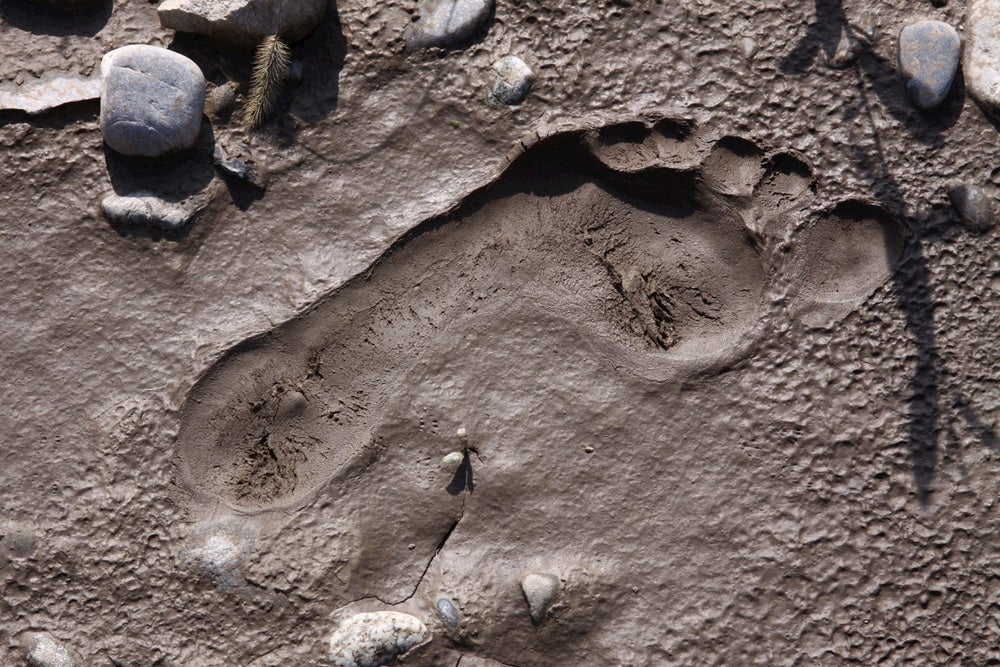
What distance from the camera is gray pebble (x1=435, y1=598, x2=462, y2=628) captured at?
2230 millimetres

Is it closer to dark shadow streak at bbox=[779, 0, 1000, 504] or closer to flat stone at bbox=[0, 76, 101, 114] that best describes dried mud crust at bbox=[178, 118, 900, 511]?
dark shadow streak at bbox=[779, 0, 1000, 504]

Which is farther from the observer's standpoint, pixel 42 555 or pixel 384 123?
pixel 384 123

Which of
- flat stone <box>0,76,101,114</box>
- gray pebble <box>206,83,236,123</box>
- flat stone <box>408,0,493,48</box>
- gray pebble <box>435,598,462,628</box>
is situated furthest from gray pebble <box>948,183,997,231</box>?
flat stone <box>0,76,101,114</box>

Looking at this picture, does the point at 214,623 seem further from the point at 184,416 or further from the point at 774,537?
the point at 774,537

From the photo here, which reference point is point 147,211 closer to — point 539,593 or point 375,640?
point 375,640

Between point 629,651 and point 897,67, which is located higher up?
point 897,67

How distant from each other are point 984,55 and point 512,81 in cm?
141

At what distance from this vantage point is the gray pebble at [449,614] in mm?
2230

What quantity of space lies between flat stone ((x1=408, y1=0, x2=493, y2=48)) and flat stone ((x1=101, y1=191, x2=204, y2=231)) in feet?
2.81

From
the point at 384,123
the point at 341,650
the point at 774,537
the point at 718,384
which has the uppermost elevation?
the point at 384,123

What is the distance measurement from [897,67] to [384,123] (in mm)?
1552

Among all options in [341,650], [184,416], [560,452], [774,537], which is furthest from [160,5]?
[774,537]

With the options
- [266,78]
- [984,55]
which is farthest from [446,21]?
[984,55]

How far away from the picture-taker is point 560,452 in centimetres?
233
